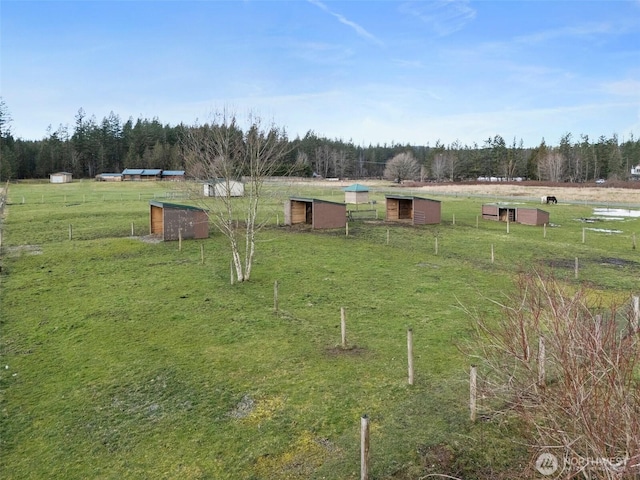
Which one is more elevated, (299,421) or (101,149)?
(101,149)

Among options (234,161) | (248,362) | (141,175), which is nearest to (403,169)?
(141,175)

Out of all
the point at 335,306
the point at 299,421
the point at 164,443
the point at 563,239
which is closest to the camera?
the point at 164,443

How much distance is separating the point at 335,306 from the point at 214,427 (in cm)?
690

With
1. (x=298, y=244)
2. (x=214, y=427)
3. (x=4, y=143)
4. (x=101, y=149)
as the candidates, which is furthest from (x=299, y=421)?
(x=101, y=149)

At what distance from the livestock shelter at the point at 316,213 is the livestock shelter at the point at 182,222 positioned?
753 centimetres

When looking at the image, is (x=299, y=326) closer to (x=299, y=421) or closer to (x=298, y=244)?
(x=299, y=421)

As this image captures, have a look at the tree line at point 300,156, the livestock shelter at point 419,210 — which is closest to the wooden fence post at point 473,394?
the livestock shelter at point 419,210

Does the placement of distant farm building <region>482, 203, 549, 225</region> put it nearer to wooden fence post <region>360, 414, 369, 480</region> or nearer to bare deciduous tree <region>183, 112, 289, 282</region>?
bare deciduous tree <region>183, 112, 289, 282</region>

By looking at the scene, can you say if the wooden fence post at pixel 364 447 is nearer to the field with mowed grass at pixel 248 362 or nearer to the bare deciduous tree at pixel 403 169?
the field with mowed grass at pixel 248 362

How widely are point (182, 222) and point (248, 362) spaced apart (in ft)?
57.2

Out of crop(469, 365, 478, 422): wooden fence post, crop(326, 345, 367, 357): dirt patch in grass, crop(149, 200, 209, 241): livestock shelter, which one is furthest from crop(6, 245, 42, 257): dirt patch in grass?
crop(469, 365, 478, 422): wooden fence post

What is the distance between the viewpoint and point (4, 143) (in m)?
94.2

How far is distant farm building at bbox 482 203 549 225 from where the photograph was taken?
34.8 metres

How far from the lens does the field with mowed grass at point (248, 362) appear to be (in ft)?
22.4
